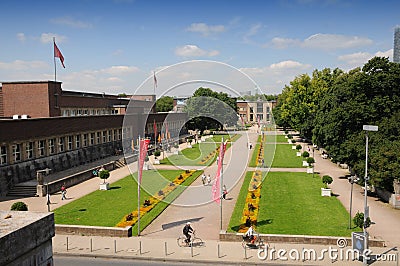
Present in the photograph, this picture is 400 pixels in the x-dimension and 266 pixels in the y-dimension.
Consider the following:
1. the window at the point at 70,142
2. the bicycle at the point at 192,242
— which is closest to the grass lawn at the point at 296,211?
the bicycle at the point at 192,242

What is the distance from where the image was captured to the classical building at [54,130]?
32.0m

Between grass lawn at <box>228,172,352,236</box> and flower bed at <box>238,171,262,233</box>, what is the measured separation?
0.29 metres

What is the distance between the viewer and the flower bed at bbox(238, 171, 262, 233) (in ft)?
71.7

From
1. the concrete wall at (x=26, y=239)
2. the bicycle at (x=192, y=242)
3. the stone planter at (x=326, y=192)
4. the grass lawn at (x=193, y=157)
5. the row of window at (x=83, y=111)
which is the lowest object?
the bicycle at (x=192, y=242)

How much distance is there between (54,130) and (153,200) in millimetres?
15439

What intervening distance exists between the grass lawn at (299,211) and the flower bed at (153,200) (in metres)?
7.26

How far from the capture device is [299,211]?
83.4 ft

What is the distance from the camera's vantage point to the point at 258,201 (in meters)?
27.9

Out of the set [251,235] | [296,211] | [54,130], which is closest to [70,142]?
[54,130]

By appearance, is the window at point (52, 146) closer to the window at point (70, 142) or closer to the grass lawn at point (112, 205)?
the window at point (70, 142)

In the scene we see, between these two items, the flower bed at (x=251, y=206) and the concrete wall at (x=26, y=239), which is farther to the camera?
the flower bed at (x=251, y=206)

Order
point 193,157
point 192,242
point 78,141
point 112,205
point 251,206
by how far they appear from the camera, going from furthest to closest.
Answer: point 193,157, point 78,141, point 112,205, point 251,206, point 192,242

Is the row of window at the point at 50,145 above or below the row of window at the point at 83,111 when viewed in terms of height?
below

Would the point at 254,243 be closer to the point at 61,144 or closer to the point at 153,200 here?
the point at 153,200
